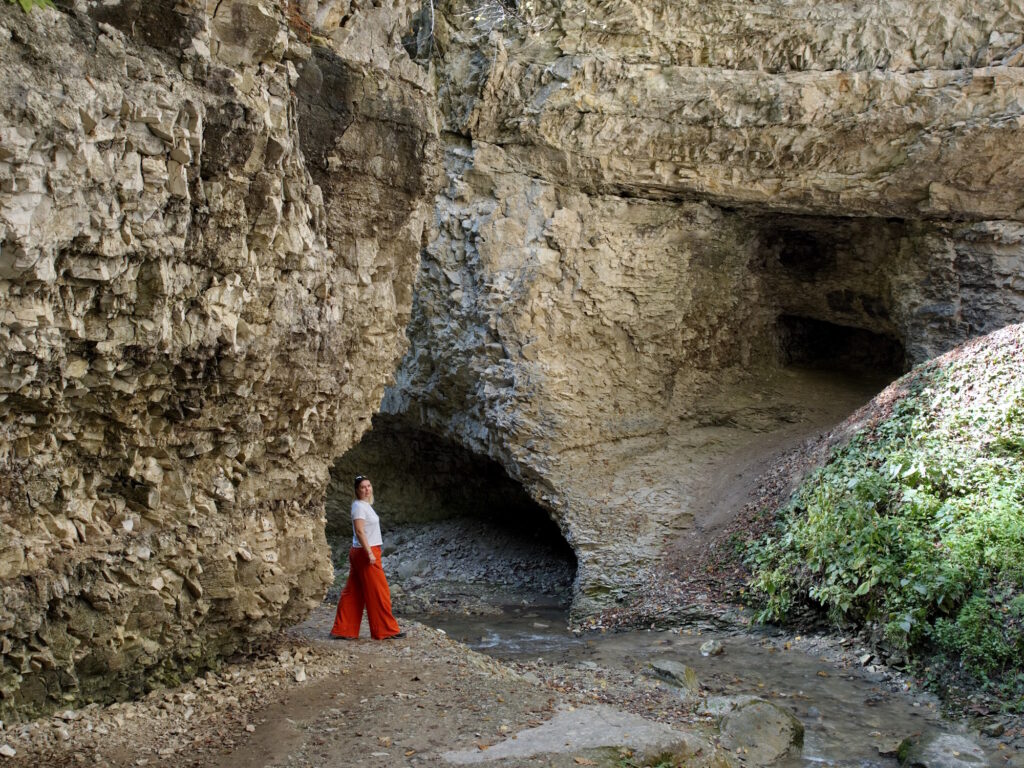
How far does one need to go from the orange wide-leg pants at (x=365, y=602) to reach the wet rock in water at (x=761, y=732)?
9.66ft

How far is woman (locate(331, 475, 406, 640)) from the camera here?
307 inches

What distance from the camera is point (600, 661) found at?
358 inches

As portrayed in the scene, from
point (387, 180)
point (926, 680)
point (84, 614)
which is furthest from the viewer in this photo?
point (926, 680)

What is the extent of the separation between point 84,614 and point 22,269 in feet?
7.00

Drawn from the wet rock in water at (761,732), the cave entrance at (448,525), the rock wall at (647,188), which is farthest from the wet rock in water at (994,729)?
the cave entrance at (448,525)

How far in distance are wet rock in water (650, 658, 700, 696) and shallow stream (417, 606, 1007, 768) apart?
122mm

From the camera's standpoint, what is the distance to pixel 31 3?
453 cm

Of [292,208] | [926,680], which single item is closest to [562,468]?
[926,680]

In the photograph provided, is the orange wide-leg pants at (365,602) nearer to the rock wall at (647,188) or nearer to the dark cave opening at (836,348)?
the rock wall at (647,188)

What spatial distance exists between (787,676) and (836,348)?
964 centimetres

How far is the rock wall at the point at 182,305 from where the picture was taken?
15.5 feet

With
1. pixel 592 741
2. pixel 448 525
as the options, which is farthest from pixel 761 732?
pixel 448 525

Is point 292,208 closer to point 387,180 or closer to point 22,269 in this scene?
point 387,180

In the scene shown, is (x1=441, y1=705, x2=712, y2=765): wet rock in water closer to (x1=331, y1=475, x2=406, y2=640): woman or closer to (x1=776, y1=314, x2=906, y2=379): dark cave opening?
(x1=331, y1=475, x2=406, y2=640): woman
